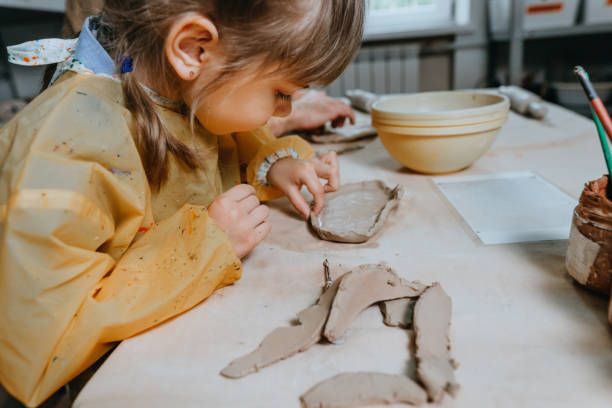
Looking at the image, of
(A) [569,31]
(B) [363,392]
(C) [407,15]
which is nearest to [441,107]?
A: (B) [363,392]

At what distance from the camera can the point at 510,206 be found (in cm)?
72

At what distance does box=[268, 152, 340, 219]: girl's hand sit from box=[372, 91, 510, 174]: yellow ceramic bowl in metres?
0.13

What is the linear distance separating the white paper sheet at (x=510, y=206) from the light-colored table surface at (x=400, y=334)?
0.03 meters

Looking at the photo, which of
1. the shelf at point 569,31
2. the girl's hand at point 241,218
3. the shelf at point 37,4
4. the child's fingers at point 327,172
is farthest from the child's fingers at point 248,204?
the shelf at point 569,31

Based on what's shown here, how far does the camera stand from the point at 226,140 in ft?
2.96

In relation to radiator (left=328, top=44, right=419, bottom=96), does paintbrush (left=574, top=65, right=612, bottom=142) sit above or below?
above

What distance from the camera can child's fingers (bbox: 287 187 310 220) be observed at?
2.42ft

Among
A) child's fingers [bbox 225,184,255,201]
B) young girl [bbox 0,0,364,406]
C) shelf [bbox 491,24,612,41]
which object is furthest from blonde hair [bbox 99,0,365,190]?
shelf [bbox 491,24,612,41]

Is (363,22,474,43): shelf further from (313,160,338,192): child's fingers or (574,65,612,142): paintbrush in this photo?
(574,65,612,142): paintbrush

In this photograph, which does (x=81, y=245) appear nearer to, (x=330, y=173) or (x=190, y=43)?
(x=190, y=43)

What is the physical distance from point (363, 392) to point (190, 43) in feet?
1.47

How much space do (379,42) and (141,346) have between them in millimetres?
2373

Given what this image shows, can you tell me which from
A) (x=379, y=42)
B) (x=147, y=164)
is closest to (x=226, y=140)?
(x=147, y=164)

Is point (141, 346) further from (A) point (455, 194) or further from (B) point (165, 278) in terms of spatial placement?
(A) point (455, 194)
